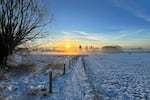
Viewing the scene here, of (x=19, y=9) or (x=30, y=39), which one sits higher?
(x=19, y=9)

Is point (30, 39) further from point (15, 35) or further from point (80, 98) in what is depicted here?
point (80, 98)

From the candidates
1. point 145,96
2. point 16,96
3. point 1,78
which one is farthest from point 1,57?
point 145,96

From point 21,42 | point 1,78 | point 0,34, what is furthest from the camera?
point 21,42

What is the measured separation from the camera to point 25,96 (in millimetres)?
8805

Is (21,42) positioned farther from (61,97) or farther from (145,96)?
(145,96)

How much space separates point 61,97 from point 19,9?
42.0 ft

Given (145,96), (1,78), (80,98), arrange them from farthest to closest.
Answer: (1,78) < (145,96) < (80,98)

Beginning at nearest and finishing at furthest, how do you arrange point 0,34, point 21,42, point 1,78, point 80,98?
point 80,98, point 1,78, point 0,34, point 21,42

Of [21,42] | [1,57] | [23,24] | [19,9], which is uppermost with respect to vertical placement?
[19,9]

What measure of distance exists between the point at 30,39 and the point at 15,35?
1.80 metres

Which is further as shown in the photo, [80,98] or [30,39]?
[30,39]

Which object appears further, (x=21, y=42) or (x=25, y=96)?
(x=21, y=42)

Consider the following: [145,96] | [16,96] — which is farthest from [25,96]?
[145,96]

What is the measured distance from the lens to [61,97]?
873 centimetres
